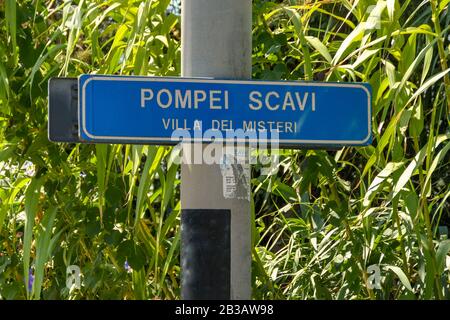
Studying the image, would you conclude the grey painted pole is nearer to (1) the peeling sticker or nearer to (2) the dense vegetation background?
(1) the peeling sticker

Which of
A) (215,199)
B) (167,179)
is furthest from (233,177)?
(167,179)

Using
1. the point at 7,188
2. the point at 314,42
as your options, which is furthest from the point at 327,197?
the point at 7,188

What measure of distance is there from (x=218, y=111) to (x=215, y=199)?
0.51 feet

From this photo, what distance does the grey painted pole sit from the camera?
5.59 ft

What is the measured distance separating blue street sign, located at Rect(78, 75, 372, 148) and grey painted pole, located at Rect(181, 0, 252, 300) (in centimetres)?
4

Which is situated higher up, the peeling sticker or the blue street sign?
the blue street sign

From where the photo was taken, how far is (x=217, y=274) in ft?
5.59

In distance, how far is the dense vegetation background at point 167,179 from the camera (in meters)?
2.13

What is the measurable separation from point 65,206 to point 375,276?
0.74 m

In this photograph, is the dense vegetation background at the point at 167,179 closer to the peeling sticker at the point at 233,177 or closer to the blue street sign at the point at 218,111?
the blue street sign at the point at 218,111

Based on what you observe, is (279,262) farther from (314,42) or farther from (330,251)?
(314,42)

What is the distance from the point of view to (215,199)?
1715 millimetres

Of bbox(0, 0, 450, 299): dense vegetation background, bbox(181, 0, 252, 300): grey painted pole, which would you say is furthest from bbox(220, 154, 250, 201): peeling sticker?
bbox(0, 0, 450, 299): dense vegetation background

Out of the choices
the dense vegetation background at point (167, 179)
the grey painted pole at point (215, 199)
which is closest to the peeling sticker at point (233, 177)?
the grey painted pole at point (215, 199)
